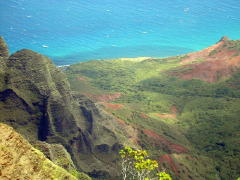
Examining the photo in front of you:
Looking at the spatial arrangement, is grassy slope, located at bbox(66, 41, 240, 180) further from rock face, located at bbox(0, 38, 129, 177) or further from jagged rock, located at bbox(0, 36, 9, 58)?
jagged rock, located at bbox(0, 36, 9, 58)

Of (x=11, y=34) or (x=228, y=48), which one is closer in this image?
(x=228, y=48)

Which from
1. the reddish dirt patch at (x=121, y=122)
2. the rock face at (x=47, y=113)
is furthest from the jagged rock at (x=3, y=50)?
the reddish dirt patch at (x=121, y=122)

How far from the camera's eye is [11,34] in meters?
192

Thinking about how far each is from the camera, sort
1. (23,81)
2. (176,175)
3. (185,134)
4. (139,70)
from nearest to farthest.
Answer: (23,81)
(176,175)
(185,134)
(139,70)

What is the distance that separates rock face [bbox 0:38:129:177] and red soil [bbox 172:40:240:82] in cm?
7960

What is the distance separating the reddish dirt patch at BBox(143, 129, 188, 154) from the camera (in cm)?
8412

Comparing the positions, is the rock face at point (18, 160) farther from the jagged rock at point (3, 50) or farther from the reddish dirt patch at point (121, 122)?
the reddish dirt patch at point (121, 122)

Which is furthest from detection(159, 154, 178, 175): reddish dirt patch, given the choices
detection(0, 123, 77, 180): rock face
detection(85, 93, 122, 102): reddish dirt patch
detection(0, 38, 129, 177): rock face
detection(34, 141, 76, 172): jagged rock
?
detection(0, 123, 77, 180): rock face

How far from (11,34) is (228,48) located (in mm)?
129083

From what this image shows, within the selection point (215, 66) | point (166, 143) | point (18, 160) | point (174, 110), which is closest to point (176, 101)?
point (174, 110)

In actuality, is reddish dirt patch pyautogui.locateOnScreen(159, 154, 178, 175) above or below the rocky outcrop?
below

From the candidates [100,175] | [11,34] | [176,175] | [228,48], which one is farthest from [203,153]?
[11,34]

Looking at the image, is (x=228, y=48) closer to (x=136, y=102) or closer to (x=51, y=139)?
(x=136, y=102)

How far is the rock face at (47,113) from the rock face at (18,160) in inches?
1352
